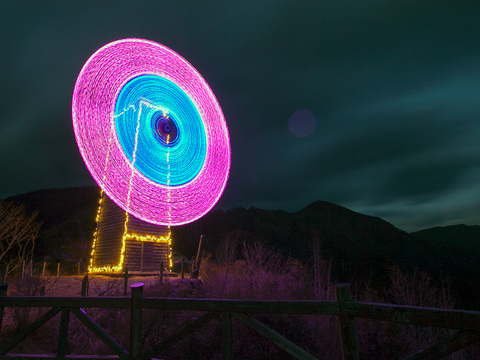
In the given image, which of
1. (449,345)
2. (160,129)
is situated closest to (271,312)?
(449,345)

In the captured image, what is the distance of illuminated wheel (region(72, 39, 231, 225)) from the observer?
11125 mm

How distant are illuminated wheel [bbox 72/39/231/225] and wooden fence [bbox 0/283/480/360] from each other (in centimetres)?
691

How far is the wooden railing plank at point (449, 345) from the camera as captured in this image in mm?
2186

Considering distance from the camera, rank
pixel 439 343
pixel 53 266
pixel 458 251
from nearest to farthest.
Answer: pixel 439 343
pixel 53 266
pixel 458 251

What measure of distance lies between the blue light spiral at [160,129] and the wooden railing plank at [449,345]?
37.6 ft

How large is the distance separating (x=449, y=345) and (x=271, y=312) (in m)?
1.47

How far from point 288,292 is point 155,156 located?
8113 millimetres

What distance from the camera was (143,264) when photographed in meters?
15.2

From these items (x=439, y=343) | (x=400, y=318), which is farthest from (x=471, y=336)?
(x=400, y=318)

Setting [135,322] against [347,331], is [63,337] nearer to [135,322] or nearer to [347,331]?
[135,322]

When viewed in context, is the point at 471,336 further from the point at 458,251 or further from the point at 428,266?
the point at 458,251

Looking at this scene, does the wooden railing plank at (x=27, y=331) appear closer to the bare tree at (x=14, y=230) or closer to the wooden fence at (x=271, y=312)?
the wooden fence at (x=271, y=312)

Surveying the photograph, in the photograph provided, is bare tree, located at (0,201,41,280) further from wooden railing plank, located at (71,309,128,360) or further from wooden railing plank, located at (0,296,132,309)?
wooden railing plank, located at (71,309,128,360)

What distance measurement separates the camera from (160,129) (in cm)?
1392
